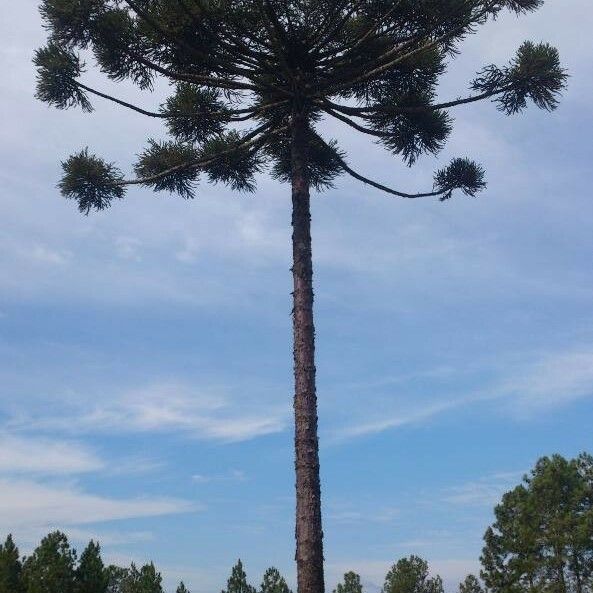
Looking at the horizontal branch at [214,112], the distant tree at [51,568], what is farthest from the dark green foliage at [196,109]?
the distant tree at [51,568]

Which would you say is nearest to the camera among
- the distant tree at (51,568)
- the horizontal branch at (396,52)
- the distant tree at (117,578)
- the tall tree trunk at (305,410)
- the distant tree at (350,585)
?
the tall tree trunk at (305,410)

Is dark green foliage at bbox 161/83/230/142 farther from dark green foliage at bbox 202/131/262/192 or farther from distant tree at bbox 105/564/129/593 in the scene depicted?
distant tree at bbox 105/564/129/593

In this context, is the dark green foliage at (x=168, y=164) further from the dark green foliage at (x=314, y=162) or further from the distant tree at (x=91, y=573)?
the distant tree at (x=91, y=573)

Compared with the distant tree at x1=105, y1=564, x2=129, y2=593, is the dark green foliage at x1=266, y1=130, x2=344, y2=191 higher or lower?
higher

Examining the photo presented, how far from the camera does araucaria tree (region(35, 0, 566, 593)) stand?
43.3 ft

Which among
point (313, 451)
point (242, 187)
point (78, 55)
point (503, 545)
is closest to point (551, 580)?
point (503, 545)

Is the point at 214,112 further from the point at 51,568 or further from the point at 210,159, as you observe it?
the point at 51,568

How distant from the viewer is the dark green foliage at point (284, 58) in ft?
44.9

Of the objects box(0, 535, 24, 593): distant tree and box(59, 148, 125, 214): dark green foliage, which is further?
box(0, 535, 24, 593): distant tree

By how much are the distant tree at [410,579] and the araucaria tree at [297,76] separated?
73.7 feet

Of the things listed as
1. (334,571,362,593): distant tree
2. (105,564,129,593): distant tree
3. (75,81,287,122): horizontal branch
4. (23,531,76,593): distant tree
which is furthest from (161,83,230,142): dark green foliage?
(105,564,129,593): distant tree

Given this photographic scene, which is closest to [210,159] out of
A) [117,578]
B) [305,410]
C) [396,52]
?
[396,52]

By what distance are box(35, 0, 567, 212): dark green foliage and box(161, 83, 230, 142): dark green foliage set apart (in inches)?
0.8

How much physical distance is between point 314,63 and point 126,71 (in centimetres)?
329
